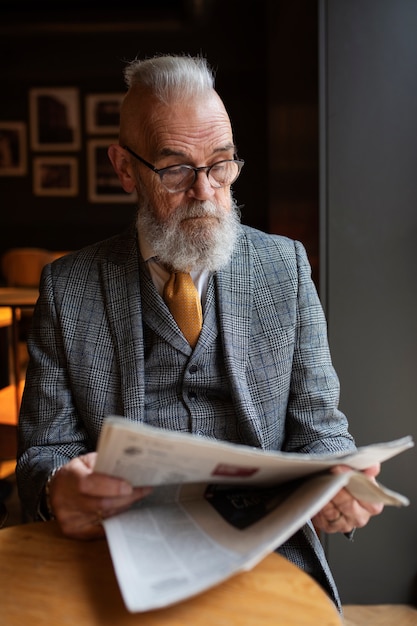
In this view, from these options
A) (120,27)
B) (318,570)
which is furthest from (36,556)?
(120,27)

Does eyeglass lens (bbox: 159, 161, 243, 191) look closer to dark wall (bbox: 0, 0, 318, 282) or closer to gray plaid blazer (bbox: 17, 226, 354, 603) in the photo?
gray plaid blazer (bbox: 17, 226, 354, 603)

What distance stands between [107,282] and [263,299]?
1.06 feet

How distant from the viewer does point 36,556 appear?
94 cm

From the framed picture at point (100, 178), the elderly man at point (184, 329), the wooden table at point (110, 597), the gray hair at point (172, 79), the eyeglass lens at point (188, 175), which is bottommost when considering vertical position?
the wooden table at point (110, 597)

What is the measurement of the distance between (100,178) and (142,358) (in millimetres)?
6941

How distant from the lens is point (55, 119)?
7871mm

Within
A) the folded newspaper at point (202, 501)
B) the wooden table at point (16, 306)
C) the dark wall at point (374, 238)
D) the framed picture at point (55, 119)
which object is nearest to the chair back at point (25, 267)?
the framed picture at point (55, 119)

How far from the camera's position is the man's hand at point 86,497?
0.87 meters

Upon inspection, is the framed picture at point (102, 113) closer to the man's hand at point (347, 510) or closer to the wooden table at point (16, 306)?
the wooden table at point (16, 306)

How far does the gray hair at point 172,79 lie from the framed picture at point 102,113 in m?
6.71

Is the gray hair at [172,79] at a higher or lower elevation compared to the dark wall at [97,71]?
lower

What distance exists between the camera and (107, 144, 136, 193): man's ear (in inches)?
55.8

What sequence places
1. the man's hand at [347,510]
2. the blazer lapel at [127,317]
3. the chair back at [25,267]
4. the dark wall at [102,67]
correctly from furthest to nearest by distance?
the dark wall at [102,67]
the chair back at [25,267]
the blazer lapel at [127,317]
the man's hand at [347,510]

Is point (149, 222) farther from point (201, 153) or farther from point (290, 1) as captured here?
point (290, 1)
